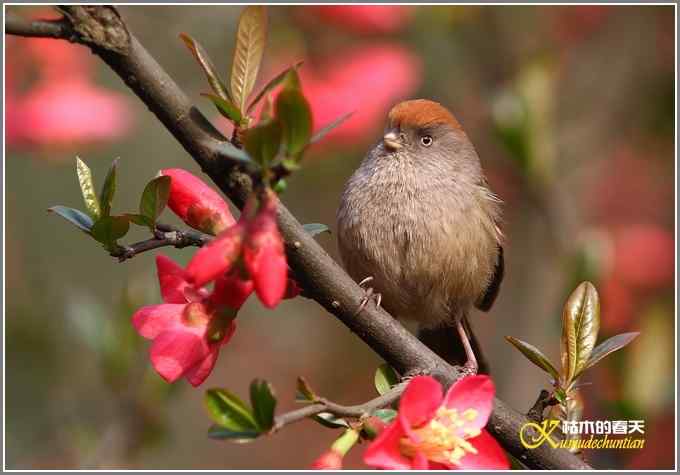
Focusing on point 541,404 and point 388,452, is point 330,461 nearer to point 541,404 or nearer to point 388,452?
point 388,452

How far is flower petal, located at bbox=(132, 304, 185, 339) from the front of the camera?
1.92 m

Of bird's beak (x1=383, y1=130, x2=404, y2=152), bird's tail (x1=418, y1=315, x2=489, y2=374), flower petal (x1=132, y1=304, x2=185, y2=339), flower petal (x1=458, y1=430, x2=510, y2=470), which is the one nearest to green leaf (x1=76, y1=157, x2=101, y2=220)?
flower petal (x1=132, y1=304, x2=185, y2=339)

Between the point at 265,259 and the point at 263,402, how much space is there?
297mm

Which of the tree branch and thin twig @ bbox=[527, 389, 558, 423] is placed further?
thin twig @ bbox=[527, 389, 558, 423]

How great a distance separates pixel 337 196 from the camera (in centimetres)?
577

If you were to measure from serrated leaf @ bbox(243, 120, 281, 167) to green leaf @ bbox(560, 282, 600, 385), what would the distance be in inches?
38.3

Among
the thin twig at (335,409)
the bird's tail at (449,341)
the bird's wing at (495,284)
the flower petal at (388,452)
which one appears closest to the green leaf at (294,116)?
the thin twig at (335,409)

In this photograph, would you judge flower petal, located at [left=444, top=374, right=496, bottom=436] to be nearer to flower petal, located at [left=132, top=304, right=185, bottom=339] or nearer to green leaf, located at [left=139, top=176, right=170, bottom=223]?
flower petal, located at [left=132, top=304, right=185, bottom=339]

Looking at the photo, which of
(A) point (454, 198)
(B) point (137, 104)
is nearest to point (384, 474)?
(A) point (454, 198)

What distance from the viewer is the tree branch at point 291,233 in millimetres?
1747

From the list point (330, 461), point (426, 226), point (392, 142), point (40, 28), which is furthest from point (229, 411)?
point (392, 142)

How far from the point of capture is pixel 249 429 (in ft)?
5.71

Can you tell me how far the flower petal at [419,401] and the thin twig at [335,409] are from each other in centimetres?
11

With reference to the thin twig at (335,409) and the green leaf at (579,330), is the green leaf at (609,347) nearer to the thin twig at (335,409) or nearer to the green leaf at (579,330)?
the green leaf at (579,330)
